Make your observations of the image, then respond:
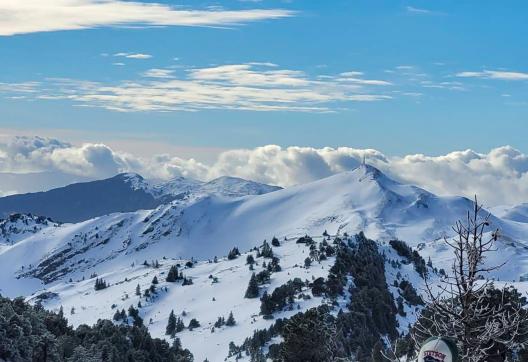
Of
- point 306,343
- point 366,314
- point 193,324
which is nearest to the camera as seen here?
point 306,343

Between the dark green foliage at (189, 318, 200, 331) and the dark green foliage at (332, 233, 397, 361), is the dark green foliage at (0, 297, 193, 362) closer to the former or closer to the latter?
the dark green foliage at (332, 233, 397, 361)

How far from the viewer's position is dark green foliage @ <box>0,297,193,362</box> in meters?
72.6

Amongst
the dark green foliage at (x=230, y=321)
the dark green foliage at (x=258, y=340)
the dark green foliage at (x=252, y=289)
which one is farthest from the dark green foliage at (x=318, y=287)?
the dark green foliage at (x=252, y=289)

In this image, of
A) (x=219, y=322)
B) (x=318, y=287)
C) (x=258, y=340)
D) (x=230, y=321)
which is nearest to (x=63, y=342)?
(x=258, y=340)

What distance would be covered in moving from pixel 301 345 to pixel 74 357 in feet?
111

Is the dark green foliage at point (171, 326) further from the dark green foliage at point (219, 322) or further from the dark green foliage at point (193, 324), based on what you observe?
the dark green foliage at point (219, 322)

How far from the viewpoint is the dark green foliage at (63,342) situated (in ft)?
238

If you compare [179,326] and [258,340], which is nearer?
[258,340]

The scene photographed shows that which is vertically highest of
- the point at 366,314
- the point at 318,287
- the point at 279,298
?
the point at 318,287

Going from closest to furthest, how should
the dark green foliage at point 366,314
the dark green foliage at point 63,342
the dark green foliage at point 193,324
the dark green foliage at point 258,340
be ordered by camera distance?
the dark green foliage at point 63,342, the dark green foliage at point 258,340, the dark green foliage at point 366,314, the dark green foliage at point 193,324

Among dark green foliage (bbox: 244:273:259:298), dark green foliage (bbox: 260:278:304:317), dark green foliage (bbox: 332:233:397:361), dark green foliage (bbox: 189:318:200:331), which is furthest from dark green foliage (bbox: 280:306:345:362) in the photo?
dark green foliage (bbox: 244:273:259:298)

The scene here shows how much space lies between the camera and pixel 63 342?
310 ft

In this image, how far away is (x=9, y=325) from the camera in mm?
72812

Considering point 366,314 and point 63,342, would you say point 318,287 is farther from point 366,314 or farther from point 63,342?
point 63,342
